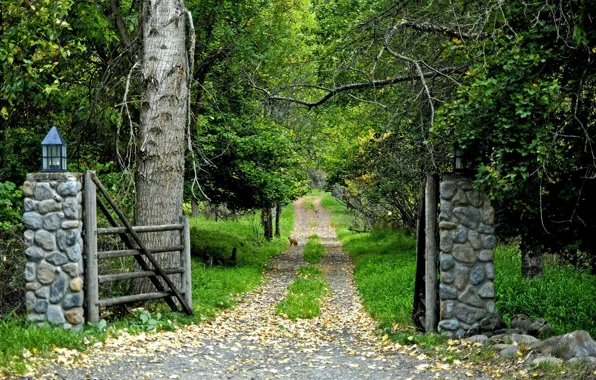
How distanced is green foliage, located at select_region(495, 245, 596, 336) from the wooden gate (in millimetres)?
4613

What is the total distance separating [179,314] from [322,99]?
15.8 feet

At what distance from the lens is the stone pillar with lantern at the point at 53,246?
843 centimetres

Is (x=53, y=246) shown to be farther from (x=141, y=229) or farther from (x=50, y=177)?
(x=141, y=229)

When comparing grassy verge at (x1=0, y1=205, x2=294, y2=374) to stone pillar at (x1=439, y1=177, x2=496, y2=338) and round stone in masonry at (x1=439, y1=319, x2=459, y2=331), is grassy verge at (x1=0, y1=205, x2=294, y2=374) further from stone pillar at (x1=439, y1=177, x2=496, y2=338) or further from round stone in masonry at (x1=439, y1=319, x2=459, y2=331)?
stone pillar at (x1=439, y1=177, x2=496, y2=338)

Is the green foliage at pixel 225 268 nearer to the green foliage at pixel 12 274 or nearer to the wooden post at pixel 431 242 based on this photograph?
the green foliage at pixel 12 274

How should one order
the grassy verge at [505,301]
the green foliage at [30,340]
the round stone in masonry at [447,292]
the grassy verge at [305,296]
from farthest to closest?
the grassy verge at [305,296] → the round stone in masonry at [447,292] → the grassy verge at [505,301] → the green foliage at [30,340]

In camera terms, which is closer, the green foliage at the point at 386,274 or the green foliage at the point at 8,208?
the green foliage at the point at 8,208

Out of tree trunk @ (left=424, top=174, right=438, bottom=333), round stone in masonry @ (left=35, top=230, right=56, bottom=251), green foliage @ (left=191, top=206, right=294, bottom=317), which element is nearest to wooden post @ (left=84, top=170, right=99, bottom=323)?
round stone in masonry @ (left=35, top=230, right=56, bottom=251)

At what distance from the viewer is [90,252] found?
28.4ft

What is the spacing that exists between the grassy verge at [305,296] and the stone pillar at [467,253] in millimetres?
3297

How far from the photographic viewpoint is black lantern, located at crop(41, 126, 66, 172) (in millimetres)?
8500

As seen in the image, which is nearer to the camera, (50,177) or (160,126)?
(50,177)

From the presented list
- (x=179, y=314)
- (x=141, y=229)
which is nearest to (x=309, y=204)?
(x=179, y=314)

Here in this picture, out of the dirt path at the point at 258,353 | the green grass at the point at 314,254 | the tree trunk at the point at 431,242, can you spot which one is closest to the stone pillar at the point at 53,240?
the dirt path at the point at 258,353
